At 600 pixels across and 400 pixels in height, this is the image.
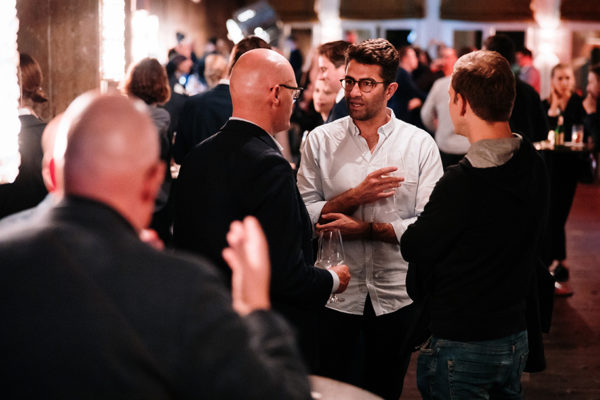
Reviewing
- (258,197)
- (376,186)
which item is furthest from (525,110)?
(258,197)

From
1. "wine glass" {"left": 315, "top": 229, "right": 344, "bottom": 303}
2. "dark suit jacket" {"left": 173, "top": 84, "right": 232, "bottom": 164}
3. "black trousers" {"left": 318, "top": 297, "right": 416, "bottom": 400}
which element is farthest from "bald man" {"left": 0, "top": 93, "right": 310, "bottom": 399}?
"dark suit jacket" {"left": 173, "top": 84, "right": 232, "bottom": 164}

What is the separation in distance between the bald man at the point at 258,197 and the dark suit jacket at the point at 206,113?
210cm

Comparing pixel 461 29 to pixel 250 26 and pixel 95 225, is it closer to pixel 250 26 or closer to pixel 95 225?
pixel 250 26

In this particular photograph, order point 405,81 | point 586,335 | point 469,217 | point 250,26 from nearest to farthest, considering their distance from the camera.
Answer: point 469,217
point 586,335
point 405,81
point 250,26

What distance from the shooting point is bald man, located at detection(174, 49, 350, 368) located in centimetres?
222

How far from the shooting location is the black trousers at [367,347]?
2.93 meters

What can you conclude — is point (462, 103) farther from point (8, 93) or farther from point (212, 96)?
point (212, 96)

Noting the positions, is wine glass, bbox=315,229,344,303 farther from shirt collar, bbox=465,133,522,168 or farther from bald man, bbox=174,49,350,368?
shirt collar, bbox=465,133,522,168

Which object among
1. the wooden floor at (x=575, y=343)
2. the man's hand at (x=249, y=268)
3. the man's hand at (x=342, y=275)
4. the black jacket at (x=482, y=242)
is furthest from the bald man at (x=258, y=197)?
the wooden floor at (x=575, y=343)

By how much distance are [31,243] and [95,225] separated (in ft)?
0.32

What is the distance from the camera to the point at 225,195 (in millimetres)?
2264

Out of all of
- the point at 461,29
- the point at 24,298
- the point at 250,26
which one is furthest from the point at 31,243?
the point at 461,29

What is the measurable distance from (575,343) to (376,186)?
2863 mm

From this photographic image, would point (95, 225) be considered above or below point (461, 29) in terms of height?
below
